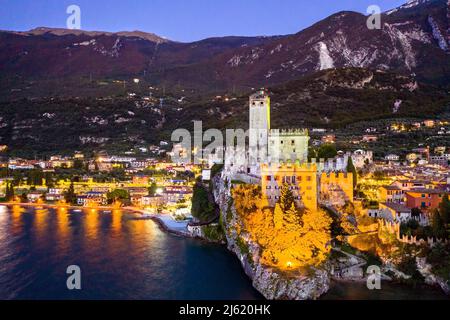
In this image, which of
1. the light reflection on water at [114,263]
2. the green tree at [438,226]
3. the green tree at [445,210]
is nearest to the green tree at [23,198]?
the light reflection on water at [114,263]

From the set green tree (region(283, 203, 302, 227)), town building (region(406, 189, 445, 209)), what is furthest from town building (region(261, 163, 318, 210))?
town building (region(406, 189, 445, 209))

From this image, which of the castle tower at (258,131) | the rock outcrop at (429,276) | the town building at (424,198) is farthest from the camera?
the castle tower at (258,131)

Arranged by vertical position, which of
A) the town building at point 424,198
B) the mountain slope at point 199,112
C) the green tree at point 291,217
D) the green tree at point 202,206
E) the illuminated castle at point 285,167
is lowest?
the green tree at point 202,206

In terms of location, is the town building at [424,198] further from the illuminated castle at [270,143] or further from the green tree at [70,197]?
the green tree at [70,197]

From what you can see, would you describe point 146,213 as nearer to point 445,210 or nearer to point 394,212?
point 394,212
